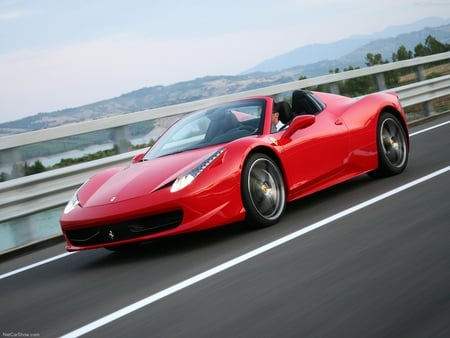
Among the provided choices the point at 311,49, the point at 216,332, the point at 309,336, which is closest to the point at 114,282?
the point at 216,332

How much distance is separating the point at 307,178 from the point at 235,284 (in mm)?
2644

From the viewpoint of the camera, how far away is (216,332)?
12.2ft

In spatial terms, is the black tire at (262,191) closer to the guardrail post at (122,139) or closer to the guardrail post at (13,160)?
the guardrail post at (13,160)

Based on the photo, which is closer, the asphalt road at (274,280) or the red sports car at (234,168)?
the asphalt road at (274,280)

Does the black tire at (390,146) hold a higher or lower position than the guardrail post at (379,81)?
lower

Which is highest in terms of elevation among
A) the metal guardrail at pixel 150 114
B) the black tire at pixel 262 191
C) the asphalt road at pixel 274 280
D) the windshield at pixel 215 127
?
the metal guardrail at pixel 150 114

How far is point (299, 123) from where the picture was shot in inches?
278

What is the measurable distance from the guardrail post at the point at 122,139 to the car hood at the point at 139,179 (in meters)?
2.27

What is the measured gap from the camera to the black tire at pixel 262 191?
639cm

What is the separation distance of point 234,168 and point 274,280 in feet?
6.08

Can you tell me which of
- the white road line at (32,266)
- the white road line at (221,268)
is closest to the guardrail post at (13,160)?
the white road line at (32,266)

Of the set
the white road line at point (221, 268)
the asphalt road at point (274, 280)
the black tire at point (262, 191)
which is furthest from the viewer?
the black tire at point (262, 191)

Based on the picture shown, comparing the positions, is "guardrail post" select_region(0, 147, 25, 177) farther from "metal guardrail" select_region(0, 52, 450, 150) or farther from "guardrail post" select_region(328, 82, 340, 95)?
"guardrail post" select_region(328, 82, 340, 95)

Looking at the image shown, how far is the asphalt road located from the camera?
3723 millimetres
